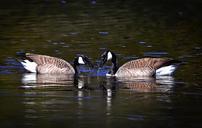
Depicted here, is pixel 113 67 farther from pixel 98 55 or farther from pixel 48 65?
pixel 98 55

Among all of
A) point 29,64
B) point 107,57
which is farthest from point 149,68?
point 29,64

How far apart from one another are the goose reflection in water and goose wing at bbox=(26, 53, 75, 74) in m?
1.68

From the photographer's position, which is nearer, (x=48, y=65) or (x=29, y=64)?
(x=48, y=65)

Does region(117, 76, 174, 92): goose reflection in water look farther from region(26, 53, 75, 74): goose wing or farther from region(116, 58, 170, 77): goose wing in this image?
region(26, 53, 75, 74): goose wing

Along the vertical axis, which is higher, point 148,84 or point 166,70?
point 166,70

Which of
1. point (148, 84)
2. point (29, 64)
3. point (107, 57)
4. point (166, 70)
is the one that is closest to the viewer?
point (148, 84)

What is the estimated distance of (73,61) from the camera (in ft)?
72.8

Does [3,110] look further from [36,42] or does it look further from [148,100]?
[36,42]

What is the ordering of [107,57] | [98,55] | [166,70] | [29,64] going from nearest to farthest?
[166,70] → [29,64] → [107,57] → [98,55]

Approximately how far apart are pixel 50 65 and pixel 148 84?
3.23 meters

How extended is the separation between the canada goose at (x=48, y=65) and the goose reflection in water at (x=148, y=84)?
156cm

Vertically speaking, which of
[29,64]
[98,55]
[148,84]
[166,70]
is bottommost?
[148,84]

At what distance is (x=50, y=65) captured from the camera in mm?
20953

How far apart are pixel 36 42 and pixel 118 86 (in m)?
8.41
